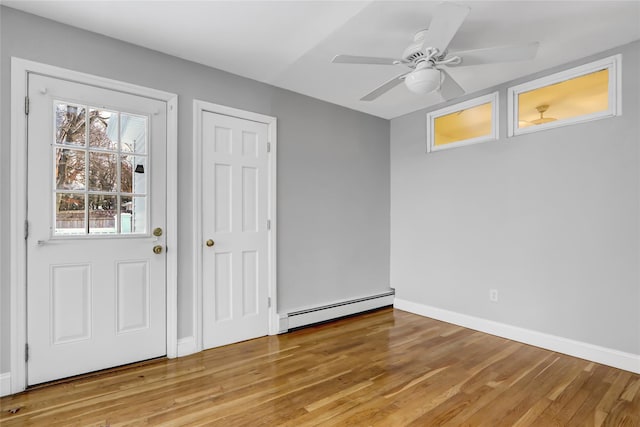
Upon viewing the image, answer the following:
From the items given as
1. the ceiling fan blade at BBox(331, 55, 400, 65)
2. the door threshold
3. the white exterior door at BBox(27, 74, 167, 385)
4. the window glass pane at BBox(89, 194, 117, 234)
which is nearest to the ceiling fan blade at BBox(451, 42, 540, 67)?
the ceiling fan blade at BBox(331, 55, 400, 65)

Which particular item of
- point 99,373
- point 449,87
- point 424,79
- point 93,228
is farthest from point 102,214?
point 449,87

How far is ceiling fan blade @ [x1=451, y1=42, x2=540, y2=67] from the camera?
1.99m

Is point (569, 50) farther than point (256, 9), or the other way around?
point (569, 50)

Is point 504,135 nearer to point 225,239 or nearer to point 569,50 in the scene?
point 569,50

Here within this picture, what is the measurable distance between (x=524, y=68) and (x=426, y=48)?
61.2 inches

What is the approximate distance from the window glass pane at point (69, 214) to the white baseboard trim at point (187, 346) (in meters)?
1.19

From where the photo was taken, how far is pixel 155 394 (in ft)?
7.29

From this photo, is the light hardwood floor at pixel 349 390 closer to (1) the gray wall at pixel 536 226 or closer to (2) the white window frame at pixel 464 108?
(1) the gray wall at pixel 536 226

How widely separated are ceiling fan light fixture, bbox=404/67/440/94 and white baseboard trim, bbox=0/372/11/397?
3320mm

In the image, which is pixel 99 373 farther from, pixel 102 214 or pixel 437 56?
pixel 437 56

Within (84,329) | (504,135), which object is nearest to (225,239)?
→ (84,329)

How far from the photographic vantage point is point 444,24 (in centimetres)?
186

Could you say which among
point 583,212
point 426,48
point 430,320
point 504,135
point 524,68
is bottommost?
point 430,320

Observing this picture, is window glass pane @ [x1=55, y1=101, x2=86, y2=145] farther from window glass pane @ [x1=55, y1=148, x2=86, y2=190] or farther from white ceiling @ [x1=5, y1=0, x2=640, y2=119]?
white ceiling @ [x1=5, y1=0, x2=640, y2=119]
